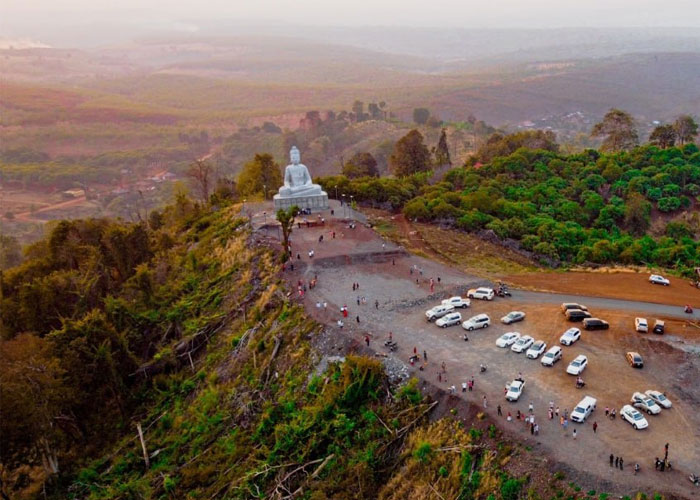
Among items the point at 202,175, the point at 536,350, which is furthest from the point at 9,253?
the point at 536,350

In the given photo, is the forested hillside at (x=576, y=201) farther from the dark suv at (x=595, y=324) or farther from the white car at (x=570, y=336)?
the white car at (x=570, y=336)

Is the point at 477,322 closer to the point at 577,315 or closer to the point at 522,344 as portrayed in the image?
the point at 522,344

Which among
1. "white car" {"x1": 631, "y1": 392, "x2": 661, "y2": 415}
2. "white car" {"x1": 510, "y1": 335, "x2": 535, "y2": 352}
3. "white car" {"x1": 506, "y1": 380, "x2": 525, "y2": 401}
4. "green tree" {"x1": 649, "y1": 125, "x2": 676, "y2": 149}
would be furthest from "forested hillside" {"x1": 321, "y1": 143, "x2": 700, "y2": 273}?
"white car" {"x1": 506, "y1": 380, "x2": 525, "y2": 401}

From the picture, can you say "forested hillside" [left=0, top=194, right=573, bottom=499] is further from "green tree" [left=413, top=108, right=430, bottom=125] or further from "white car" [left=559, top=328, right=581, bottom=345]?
"green tree" [left=413, top=108, right=430, bottom=125]

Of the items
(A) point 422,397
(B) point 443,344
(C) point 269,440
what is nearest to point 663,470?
(A) point 422,397

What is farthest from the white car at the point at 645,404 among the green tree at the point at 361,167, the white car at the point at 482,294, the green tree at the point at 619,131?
the green tree at the point at 619,131

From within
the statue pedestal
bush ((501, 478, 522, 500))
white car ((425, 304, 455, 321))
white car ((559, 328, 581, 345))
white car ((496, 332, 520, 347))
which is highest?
the statue pedestal
